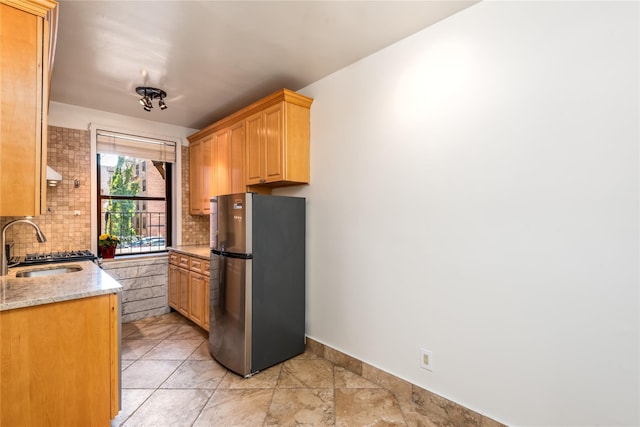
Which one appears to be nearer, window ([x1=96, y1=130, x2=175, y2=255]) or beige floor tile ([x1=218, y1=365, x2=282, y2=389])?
beige floor tile ([x1=218, y1=365, x2=282, y2=389])

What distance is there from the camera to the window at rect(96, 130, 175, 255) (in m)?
3.73

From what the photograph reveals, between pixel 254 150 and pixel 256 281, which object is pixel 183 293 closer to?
pixel 256 281

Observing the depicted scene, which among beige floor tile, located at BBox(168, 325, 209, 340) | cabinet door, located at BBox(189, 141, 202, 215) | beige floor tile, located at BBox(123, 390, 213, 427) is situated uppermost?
cabinet door, located at BBox(189, 141, 202, 215)

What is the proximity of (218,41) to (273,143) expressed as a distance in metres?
0.92

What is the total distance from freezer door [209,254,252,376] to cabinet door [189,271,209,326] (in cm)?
50

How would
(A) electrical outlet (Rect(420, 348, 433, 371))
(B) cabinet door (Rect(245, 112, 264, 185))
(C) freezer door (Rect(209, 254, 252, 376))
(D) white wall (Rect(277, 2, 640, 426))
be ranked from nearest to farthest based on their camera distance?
(D) white wall (Rect(277, 2, 640, 426)) → (A) electrical outlet (Rect(420, 348, 433, 371)) → (C) freezer door (Rect(209, 254, 252, 376)) → (B) cabinet door (Rect(245, 112, 264, 185))

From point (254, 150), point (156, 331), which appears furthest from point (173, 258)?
point (254, 150)

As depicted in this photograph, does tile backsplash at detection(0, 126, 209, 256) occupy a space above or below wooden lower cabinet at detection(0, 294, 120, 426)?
above

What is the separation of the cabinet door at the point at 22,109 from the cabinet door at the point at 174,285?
229 centimetres

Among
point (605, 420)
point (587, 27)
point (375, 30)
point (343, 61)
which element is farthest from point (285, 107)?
point (605, 420)

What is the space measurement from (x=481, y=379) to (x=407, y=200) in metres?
1.18

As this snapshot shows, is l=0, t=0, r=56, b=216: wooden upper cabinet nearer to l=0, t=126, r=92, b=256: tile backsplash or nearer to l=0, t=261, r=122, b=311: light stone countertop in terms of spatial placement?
l=0, t=261, r=122, b=311: light stone countertop

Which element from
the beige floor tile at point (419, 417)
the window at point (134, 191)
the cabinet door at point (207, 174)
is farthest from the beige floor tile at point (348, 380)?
the window at point (134, 191)

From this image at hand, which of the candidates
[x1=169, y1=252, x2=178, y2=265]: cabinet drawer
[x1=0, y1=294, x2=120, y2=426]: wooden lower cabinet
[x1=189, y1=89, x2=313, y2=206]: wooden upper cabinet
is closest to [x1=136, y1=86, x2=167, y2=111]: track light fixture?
[x1=189, y1=89, x2=313, y2=206]: wooden upper cabinet
